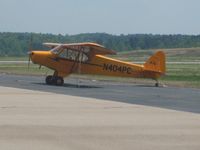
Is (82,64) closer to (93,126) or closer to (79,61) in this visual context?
(79,61)

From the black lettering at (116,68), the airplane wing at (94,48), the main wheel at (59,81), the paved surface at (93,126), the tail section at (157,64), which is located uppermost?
the airplane wing at (94,48)

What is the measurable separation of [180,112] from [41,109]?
4000 millimetres

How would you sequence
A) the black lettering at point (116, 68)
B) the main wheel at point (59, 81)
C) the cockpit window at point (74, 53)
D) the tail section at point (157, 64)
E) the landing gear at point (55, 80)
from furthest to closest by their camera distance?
the tail section at point (157, 64) → the black lettering at point (116, 68) → the cockpit window at point (74, 53) → the landing gear at point (55, 80) → the main wheel at point (59, 81)

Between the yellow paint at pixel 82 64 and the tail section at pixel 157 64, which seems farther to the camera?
the tail section at pixel 157 64

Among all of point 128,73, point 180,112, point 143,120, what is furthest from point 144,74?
point 143,120

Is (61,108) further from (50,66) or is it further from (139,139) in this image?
(50,66)

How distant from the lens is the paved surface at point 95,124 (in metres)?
11.3

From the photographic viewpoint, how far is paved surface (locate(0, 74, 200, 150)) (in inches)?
444

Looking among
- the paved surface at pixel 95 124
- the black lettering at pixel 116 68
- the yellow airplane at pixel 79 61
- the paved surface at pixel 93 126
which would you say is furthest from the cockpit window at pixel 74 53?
the paved surface at pixel 93 126

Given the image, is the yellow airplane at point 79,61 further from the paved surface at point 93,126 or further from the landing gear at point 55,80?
the paved surface at point 93,126

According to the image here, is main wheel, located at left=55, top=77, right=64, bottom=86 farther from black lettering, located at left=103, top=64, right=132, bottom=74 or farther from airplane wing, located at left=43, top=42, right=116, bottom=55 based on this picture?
black lettering, located at left=103, top=64, right=132, bottom=74

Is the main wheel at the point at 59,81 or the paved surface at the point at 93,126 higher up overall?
the main wheel at the point at 59,81

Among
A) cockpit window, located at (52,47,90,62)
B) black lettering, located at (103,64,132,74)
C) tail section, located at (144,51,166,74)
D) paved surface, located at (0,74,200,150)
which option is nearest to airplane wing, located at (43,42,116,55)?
cockpit window, located at (52,47,90,62)

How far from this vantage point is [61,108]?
712 inches
